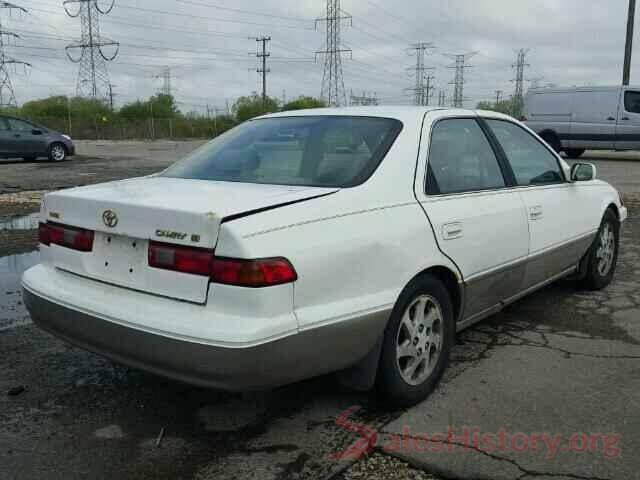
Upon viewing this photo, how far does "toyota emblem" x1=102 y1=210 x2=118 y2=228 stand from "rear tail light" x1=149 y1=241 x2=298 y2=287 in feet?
1.00

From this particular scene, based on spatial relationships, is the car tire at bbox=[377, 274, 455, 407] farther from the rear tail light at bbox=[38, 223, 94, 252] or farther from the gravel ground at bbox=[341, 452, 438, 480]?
the rear tail light at bbox=[38, 223, 94, 252]

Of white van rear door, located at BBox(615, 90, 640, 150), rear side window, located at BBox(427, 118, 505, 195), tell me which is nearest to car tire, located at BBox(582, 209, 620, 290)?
rear side window, located at BBox(427, 118, 505, 195)

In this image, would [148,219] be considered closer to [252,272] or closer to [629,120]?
[252,272]

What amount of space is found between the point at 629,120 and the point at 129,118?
52.5 m

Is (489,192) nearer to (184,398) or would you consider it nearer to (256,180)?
(256,180)

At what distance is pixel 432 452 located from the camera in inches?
109

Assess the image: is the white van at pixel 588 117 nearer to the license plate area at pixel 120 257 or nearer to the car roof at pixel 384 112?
the car roof at pixel 384 112

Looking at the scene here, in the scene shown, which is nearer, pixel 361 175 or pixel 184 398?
pixel 361 175

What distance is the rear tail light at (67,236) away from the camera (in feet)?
9.64

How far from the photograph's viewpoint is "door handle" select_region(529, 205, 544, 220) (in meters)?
4.07

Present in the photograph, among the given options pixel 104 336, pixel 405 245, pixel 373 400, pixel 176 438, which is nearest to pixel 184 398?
pixel 176 438

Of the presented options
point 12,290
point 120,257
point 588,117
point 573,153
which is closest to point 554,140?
point 588,117

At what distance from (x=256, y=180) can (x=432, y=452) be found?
1531 millimetres

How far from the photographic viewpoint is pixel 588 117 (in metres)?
20.3
